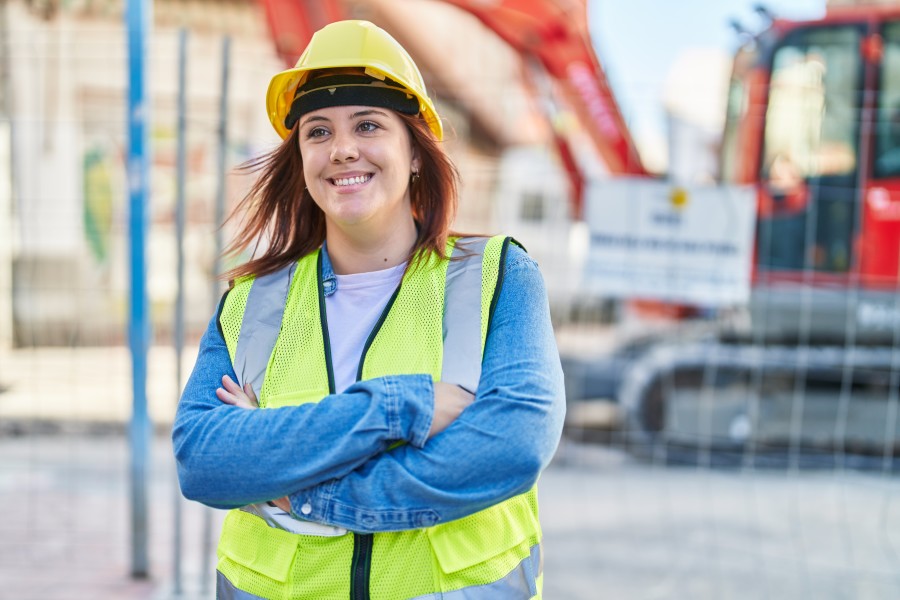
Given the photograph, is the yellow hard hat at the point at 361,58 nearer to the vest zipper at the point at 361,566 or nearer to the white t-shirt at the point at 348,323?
the white t-shirt at the point at 348,323

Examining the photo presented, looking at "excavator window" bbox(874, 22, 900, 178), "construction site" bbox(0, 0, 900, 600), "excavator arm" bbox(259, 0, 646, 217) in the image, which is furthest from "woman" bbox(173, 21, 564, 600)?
"excavator window" bbox(874, 22, 900, 178)

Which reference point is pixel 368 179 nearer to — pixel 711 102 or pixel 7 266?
pixel 7 266

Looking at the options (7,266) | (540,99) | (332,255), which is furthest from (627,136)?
(332,255)

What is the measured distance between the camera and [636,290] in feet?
16.3

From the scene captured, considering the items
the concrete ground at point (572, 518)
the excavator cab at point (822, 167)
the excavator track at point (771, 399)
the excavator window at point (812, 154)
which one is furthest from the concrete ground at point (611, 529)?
the excavator window at point (812, 154)

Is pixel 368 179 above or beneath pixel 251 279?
above

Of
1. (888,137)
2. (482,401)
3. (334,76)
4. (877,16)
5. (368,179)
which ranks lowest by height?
(482,401)

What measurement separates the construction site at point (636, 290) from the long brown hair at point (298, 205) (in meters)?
2.29

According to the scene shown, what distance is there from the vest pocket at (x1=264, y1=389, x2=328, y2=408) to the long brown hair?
31cm

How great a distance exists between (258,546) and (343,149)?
73 centimetres

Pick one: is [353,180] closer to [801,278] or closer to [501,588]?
[501,588]

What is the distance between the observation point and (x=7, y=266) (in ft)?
19.6

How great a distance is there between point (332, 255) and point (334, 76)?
35 cm

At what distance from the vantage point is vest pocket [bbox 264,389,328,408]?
1.57 m
